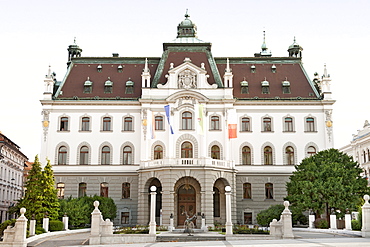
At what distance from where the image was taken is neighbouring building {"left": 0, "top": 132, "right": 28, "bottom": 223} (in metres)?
63.0

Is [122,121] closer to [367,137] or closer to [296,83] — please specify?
[296,83]

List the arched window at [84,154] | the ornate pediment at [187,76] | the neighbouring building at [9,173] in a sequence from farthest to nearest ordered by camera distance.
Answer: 1. the neighbouring building at [9,173]
2. the arched window at [84,154]
3. the ornate pediment at [187,76]

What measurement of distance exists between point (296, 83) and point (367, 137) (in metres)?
22.1

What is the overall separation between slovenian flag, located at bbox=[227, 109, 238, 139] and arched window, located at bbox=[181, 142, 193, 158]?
472 centimetres

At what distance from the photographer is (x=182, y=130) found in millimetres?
50406

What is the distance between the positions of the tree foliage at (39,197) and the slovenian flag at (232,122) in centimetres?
1902

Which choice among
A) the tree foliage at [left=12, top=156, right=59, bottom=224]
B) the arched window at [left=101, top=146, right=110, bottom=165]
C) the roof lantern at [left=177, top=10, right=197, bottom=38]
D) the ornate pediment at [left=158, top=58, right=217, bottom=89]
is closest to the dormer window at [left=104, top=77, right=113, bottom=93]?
the ornate pediment at [left=158, top=58, right=217, bottom=89]

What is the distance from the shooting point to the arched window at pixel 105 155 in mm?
51438

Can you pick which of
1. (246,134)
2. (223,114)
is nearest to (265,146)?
(246,134)

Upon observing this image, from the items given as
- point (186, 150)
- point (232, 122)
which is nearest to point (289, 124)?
point (232, 122)

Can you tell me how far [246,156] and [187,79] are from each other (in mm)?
10856

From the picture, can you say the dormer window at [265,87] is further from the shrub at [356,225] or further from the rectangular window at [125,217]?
the shrub at [356,225]

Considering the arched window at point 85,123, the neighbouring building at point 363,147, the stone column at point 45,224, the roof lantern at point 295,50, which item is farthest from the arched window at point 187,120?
the neighbouring building at point 363,147

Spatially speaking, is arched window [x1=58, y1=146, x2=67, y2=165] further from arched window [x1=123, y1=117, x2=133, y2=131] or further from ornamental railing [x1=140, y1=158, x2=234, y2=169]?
ornamental railing [x1=140, y1=158, x2=234, y2=169]
